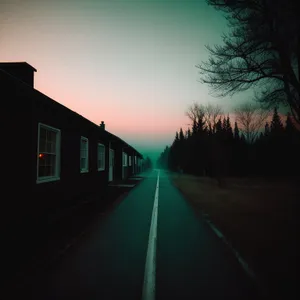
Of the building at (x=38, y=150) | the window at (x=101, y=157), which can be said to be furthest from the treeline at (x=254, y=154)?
the building at (x=38, y=150)

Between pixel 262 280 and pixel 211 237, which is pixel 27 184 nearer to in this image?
pixel 211 237

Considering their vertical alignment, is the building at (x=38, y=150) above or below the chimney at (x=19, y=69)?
below

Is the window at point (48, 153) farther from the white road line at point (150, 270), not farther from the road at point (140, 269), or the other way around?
the white road line at point (150, 270)

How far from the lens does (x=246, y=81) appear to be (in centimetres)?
766

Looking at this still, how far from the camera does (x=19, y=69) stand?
9023mm

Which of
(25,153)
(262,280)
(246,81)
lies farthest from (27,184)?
(246,81)

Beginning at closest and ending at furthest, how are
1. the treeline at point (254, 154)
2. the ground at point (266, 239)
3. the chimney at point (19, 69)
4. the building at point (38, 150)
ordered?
the ground at point (266, 239) → the building at point (38, 150) → the chimney at point (19, 69) → the treeline at point (254, 154)

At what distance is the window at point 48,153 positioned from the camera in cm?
778

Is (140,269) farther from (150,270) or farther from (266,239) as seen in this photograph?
(266,239)

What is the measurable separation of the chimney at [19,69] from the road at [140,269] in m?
7.80

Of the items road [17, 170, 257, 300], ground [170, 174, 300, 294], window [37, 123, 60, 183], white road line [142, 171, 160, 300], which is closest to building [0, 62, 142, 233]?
window [37, 123, 60, 183]

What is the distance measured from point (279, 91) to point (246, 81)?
5.06ft

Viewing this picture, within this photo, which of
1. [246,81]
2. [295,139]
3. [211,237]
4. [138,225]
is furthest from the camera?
[295,139]

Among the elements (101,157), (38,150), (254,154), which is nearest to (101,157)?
(101,157)
